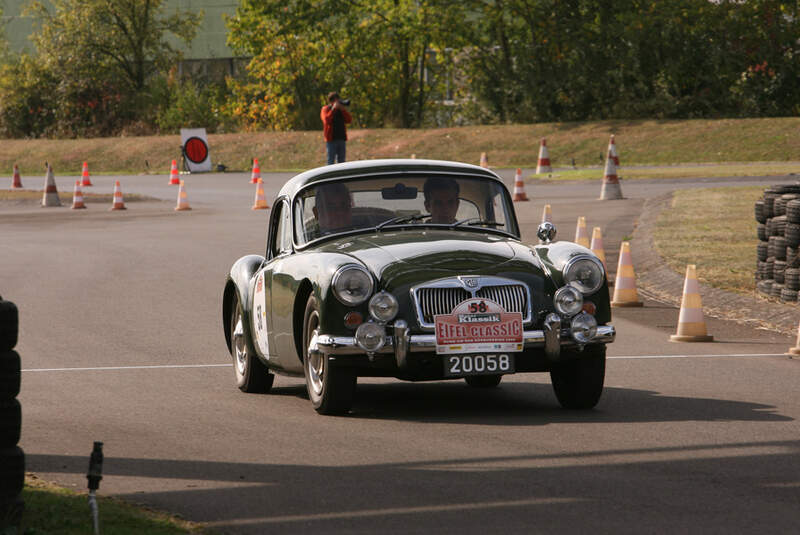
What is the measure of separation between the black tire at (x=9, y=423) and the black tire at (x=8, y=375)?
0.03m

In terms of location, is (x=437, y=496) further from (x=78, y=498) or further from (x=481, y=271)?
(x=481, y=271)

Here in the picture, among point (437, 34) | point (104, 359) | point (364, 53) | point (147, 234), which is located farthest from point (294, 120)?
point (104, 359)

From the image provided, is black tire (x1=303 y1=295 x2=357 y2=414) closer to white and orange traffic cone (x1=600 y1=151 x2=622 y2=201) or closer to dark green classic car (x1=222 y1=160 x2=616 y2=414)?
dark green classic car (x1=222 y1=160 x2=616 y2=414)

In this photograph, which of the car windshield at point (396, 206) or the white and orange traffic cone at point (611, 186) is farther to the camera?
the white and orange traffic cone at point (611, 186)

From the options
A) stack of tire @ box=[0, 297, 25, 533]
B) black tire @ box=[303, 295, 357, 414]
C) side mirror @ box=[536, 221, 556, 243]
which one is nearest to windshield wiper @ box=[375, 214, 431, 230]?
side mirror @ box=[536, 221, 556, 243]

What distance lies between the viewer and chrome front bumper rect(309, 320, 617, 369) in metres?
8.45

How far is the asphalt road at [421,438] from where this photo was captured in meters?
6.15

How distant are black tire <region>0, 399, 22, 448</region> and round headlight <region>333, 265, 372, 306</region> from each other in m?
3.19

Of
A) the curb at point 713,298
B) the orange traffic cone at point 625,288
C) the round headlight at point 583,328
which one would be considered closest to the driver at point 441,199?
the round headlight at point 583,328

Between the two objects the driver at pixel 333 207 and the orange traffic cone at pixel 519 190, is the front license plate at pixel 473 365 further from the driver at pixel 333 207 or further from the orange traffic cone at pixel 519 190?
the orange traffic cone at pixel 519 190

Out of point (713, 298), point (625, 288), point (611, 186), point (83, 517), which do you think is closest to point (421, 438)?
point (83, 517)

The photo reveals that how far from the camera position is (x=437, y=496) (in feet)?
21.1

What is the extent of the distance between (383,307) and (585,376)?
1.32 metres

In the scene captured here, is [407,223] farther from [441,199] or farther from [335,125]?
[335,125]
